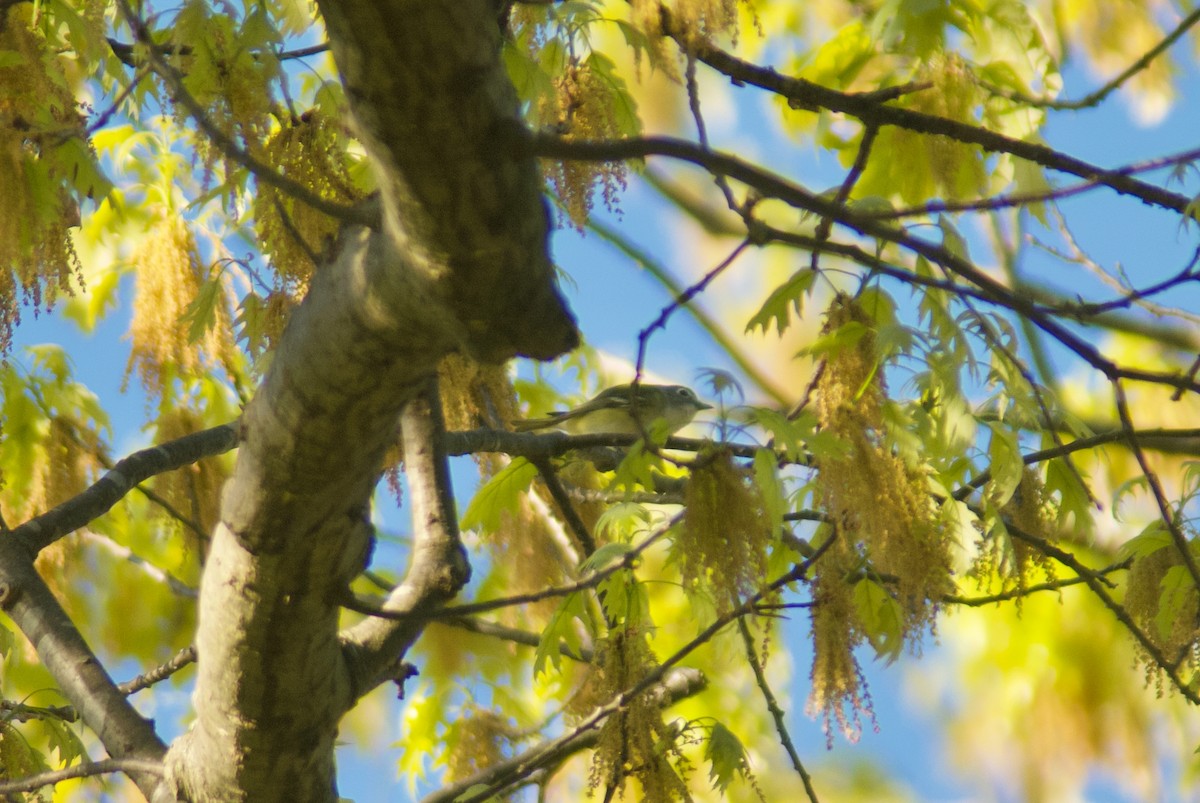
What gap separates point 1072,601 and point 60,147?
3.52 meters

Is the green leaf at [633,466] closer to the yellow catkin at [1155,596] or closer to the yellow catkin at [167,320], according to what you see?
the yellow catkin at [1155,596]

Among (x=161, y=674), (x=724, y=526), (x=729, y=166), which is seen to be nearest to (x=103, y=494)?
(x=161, y=674)

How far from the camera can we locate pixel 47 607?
2.73m

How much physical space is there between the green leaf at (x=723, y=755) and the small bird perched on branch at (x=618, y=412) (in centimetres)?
205

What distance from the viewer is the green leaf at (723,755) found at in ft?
9.50

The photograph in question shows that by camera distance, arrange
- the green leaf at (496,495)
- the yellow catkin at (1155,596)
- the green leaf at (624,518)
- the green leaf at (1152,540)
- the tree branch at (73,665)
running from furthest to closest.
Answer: the green leaf at (496,495), the green leaf at (624,518), the green leaf at (1152,540), the yellow catkin at (1155,596), the tree branch at (73,665)

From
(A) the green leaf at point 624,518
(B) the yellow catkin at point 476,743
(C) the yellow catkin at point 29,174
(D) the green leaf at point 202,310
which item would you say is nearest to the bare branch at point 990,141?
(A) the green leaf at point 624,518

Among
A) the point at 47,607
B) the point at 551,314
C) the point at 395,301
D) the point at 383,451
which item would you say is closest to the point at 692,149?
the point at 551,314

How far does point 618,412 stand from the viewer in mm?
6641

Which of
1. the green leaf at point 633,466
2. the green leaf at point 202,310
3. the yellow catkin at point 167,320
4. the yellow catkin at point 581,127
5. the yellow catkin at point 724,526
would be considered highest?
the yellow catkin at point 167,320

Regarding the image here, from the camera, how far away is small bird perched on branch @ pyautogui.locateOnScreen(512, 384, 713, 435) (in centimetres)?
540

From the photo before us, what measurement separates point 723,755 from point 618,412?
378cm

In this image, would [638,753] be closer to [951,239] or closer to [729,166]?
[951,239]

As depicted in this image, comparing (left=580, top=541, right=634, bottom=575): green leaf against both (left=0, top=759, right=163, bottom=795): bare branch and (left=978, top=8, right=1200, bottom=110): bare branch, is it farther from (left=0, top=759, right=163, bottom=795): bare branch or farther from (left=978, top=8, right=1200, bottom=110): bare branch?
(left=978, top=8, right=1200, bottom=110): bare branch
